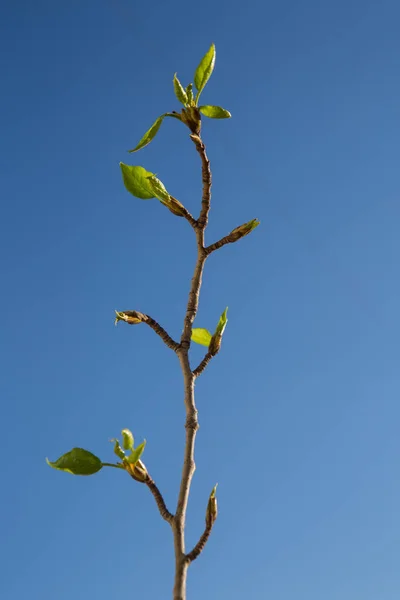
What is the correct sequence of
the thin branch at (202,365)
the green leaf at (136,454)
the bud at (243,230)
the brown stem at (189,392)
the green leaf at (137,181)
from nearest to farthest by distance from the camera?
1. the brown stem at (189,392)
2. the green leaf at (136,454)
3. the thin branch at (202,365)
4. the bud at (243,230)
5. the green leaf at (137,181)

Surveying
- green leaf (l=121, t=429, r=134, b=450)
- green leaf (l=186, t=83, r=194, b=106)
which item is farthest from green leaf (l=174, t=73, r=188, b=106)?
green leaf (l=121, t=429, r=134, b=450)

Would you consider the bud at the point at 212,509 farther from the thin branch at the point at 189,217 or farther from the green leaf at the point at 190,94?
the green leaf at the point at 190,94

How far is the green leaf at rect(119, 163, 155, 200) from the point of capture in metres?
1.55

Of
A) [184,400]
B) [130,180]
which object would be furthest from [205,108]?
[184,400]

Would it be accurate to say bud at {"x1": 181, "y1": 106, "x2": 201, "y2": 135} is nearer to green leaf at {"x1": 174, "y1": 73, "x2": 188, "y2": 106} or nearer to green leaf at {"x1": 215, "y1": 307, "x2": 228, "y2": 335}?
green leaf at {"x1": 174, "y1": 73, "x2": 188, "y2": 106}

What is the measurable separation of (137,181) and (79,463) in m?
0.65

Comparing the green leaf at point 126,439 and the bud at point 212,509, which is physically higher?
the green leaf at point 126,439

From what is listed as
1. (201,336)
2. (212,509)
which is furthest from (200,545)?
(201,336)

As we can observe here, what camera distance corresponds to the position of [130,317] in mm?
1409

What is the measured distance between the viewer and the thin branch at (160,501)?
1174mm

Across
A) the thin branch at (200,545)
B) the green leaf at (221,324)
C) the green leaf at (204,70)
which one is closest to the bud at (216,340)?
the green leaf at (221,324)

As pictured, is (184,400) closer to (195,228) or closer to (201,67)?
(195,228)

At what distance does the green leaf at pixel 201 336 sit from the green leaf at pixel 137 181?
13.0 inches

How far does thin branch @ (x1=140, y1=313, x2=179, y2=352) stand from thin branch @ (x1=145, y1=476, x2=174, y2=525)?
0.26 meters
